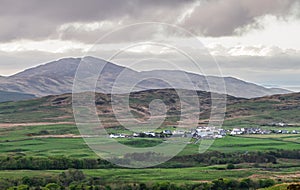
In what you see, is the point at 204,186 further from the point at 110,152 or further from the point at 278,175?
the point at 110,152

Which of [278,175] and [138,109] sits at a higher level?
[138,109]

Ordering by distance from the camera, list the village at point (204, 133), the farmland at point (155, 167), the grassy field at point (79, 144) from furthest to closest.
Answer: the village at point (204, 133), the grassy field at point (79, 144), the farmland at point (155, 167)

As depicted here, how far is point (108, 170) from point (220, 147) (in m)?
32.3

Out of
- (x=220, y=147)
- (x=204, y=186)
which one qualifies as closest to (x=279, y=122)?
(x=220, y=147)

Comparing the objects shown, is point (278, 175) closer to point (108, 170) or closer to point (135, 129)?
point (108, 170)

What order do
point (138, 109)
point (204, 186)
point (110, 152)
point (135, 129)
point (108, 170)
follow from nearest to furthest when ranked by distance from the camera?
point (204, 186)
point (108, 170)
point (110, 152)
point (135, 129)
point (138, 109)

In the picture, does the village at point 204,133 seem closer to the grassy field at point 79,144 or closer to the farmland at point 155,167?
the farmland at point 155,167

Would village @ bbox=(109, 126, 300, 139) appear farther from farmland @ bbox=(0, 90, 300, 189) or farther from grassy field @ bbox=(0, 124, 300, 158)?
grassy field @ bbox=(0, 124, 300, 158)

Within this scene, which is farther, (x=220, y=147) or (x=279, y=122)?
(x=279, y=122)

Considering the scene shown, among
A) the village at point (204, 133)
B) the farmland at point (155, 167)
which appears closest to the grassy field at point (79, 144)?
the farmland at point (155, 167)

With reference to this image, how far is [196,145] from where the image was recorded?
117125mm

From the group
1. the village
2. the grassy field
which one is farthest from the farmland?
the village

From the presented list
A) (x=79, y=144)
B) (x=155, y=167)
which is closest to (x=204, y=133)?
(x=79, y=144)

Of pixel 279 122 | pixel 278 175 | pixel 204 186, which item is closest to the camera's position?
pixel 204 186
